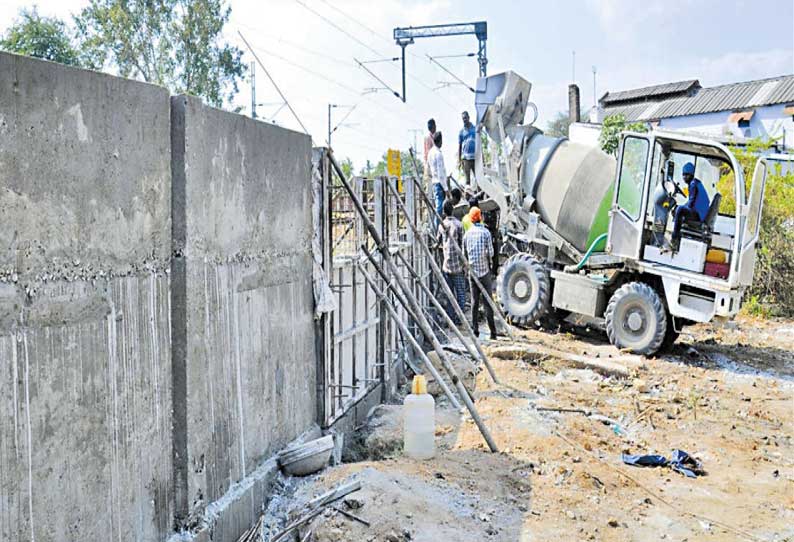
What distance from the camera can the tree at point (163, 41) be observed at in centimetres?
3195

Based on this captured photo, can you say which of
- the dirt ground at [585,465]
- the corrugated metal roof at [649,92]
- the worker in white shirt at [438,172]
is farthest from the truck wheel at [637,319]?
the corrugated metal roof at [649,92]

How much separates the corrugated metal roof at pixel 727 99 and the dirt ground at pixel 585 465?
103ft

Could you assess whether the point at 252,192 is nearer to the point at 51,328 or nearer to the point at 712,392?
the point at 51,328

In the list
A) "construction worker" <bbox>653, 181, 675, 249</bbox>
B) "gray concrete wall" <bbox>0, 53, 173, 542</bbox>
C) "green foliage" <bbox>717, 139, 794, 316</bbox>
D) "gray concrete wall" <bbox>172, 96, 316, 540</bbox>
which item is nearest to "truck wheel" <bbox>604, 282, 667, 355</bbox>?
"construction worker" <bbox>653, 181, 675, 249</bbox>

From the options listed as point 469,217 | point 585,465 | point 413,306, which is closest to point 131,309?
point 585,465

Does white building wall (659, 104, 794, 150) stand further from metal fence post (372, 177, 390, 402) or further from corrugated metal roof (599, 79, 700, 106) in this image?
metal fence post (372, 177, 390, 402)

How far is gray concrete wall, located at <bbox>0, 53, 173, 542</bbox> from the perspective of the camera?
2.40 metres

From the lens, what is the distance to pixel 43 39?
32.2 meters

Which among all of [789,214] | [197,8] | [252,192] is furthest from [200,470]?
[197,8]

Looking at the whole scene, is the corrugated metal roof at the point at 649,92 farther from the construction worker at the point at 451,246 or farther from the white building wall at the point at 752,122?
the construction worker at the point at 451,246

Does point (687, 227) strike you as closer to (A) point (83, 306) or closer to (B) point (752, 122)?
(A) point (83, 306)

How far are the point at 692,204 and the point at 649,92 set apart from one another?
1632 inches

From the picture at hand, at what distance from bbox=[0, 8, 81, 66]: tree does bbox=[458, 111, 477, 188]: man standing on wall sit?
24263mm

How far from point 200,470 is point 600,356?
7673mm
